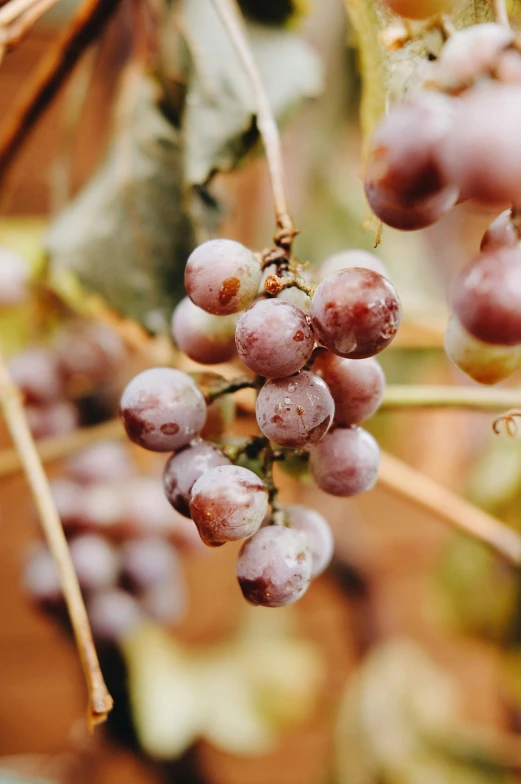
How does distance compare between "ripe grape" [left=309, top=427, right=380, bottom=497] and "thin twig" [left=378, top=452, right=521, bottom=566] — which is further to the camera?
"thin twig" [left=378, top=452, right=521, bottom=566]

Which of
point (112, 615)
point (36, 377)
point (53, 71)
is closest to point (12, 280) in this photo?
point (36, 377)

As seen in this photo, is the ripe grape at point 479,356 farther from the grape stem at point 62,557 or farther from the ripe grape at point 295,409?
the grape stem at point 62,557

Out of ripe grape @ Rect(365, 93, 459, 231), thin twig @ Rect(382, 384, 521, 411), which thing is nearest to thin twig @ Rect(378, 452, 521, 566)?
thin twig @ Rect(382, 384, 521, 411)

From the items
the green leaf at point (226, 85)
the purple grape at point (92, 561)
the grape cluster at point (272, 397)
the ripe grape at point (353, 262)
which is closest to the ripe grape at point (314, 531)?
the grape cluster at point (272, 397)

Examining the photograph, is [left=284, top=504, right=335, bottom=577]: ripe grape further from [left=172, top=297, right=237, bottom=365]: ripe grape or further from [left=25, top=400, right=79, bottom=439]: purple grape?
[left=25, top=400, right=79, bottom=439]: purple grape

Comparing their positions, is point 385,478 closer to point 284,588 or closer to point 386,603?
point 284,588

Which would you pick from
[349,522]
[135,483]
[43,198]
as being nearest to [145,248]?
[135,483]

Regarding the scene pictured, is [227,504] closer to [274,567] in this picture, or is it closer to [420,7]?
[274,567]
